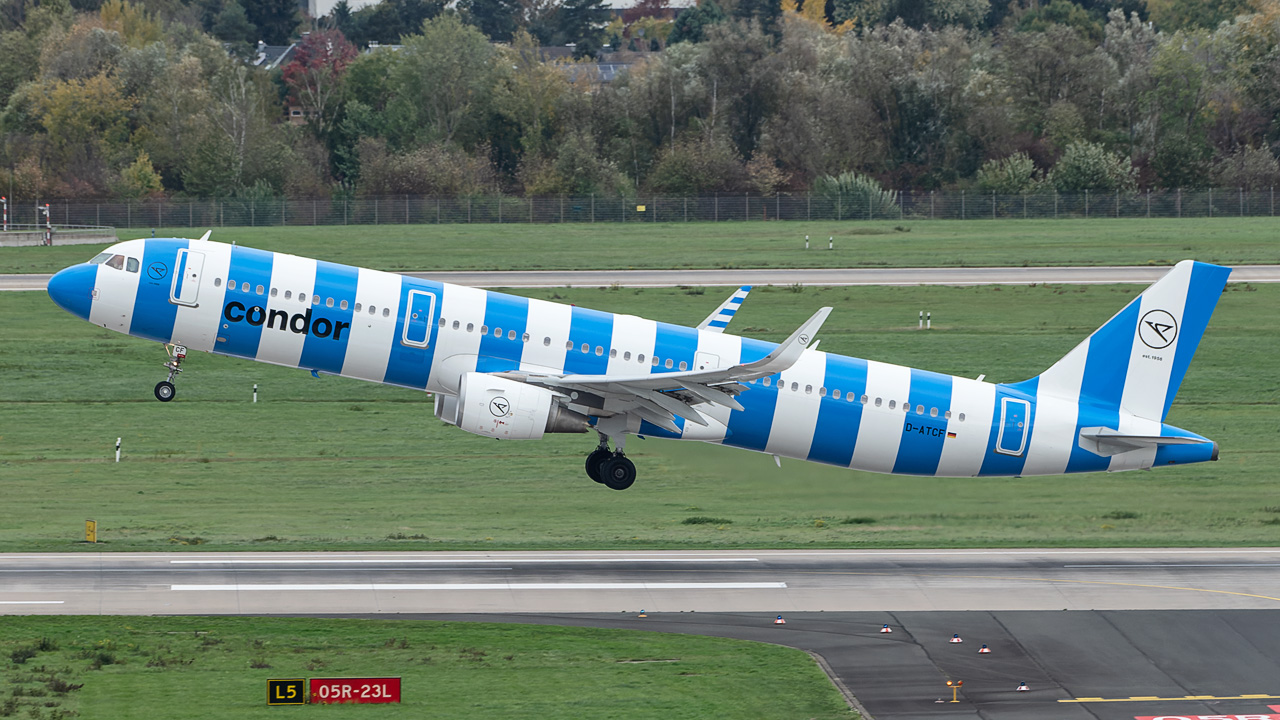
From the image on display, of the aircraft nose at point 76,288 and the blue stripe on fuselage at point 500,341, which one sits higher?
the aircraft nose at point 76,288

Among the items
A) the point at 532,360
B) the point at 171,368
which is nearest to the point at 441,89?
the point at 171,368

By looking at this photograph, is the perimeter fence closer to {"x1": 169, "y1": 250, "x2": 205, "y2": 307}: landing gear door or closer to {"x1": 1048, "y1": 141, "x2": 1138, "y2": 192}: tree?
{"x1": 1048, "y1": 141, "x2": 1138, "y2": 192}: tree

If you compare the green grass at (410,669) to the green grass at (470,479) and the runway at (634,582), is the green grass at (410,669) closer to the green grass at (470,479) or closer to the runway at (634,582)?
the runway at (634,582)

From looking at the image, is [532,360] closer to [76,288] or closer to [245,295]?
[245,295]

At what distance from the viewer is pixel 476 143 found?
537 ft

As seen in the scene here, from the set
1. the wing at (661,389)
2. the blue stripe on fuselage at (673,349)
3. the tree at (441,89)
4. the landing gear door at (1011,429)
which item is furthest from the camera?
the tree at (441,89)

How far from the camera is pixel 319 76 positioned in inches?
6919

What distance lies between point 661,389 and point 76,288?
15.9 m

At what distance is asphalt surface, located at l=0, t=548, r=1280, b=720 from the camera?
41500mm

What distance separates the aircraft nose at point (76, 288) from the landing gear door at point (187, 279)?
7.51 feet

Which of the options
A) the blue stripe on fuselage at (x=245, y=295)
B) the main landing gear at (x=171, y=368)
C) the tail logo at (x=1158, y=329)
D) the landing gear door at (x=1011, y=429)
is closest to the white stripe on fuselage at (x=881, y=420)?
the landing gear door at (x=1011, y=429)

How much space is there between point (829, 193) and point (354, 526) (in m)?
91.6

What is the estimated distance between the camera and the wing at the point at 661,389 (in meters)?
38.2

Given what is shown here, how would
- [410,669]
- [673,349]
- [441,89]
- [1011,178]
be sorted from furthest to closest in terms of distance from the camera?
1. [441,89]
2. [1011,178]
3. [410,669]
4. [673,349]
